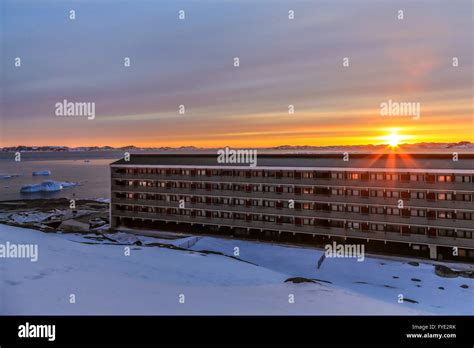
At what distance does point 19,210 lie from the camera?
305ft

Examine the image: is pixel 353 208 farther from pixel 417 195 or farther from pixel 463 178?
pixel 463 178

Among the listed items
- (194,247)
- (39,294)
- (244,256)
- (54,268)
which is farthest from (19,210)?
(39,294)

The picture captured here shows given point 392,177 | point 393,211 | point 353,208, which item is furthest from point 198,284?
point 392,177

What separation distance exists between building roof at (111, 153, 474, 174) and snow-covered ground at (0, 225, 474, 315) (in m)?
12.0

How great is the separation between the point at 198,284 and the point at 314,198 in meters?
29.7

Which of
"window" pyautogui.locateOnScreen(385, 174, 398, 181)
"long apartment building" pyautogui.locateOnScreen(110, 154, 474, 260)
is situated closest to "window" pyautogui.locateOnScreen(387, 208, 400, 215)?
"long apartment building" pyautogui.locateOnScreen(110, 154, 474, 260)

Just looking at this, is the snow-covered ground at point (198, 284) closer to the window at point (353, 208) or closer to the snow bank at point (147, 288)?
the snow bank at point (147, 288)

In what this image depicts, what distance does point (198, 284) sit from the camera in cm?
2661

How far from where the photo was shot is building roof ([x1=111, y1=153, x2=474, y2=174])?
155 ft

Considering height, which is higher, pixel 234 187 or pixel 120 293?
pixel 234 187

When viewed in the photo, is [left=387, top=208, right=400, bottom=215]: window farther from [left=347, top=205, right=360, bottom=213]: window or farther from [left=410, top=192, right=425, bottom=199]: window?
[left=347, top=205, right=360, bottom=213]: window

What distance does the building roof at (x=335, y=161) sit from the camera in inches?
1855

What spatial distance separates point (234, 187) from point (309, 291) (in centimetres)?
3304
